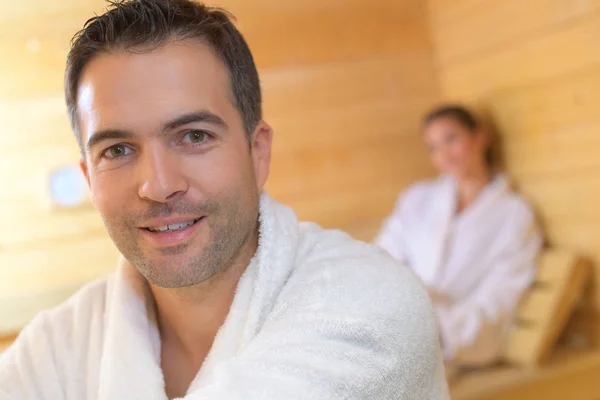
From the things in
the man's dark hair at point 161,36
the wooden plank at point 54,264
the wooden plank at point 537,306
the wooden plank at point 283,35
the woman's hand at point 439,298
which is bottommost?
the wooden plank at point 537,306

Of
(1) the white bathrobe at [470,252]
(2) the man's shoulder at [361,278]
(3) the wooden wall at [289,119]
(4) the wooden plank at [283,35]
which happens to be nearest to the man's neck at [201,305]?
(2) the man's shoulder at [361,278]

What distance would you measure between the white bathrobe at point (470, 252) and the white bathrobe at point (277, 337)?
109 cm

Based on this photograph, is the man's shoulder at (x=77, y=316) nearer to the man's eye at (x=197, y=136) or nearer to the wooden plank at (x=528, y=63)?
the man's eye at (x=197, y=136)

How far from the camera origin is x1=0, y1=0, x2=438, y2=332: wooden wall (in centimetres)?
220

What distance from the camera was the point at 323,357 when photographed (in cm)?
78

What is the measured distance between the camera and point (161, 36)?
0.94 metres

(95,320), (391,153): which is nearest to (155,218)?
(95,320)

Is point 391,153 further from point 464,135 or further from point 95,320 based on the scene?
point 95,320

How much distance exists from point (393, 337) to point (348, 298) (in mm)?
73

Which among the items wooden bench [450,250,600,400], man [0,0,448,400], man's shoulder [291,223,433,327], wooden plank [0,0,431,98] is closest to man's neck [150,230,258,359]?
man [0,0,448,400]

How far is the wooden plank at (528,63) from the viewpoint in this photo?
1872 mm

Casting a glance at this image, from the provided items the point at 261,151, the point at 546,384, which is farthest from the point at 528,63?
the point at 261,151

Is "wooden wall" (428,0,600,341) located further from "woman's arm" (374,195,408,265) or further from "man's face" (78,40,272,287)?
"man's face" (78,40,272,287)

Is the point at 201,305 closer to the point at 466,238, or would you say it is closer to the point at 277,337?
the point at 277,337
